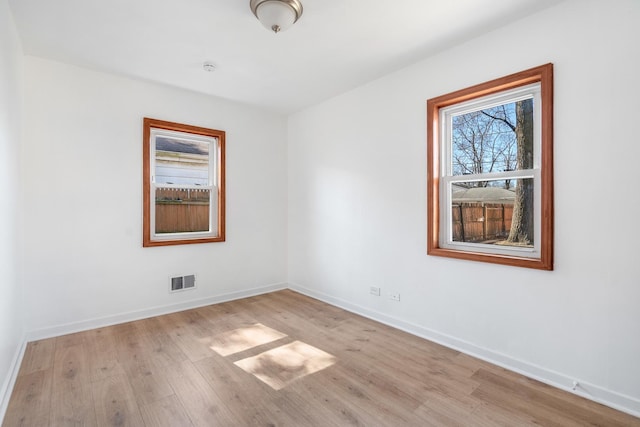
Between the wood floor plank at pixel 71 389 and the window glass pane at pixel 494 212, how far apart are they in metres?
3.05

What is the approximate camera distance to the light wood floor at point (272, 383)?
187 cm

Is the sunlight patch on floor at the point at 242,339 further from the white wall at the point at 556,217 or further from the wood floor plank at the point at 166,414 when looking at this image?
the white wall at the point at 556,217

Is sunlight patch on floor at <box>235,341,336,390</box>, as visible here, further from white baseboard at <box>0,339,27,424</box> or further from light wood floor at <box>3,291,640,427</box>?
white baseboard at <box>0,339,27,424</box>

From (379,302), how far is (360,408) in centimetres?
154

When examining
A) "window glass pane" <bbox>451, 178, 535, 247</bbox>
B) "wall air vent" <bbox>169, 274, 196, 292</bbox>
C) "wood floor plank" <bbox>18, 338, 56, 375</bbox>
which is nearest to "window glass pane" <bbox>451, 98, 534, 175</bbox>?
"window glass pane" <bbox>451, 178, 535, 247</bbox>

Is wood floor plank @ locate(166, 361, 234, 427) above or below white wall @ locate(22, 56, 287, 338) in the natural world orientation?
below

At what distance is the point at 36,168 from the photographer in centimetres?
292

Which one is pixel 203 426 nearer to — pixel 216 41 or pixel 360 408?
pixel 360 408

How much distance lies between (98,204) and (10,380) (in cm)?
166

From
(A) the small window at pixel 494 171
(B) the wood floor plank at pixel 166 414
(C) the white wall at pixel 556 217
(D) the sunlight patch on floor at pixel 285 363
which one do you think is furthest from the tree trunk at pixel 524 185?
(B) the wood floor plank at pixel 166 414

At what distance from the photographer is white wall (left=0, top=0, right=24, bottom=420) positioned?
77.9 inches

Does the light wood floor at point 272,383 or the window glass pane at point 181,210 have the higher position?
the window glass pane at point 181,210

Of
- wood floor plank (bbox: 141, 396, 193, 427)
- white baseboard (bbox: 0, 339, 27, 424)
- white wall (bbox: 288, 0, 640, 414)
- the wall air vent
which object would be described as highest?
white wall (bbox: 288, 0, 640, 414)

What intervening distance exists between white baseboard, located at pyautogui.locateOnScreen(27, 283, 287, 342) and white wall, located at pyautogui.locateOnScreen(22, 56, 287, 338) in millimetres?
13
